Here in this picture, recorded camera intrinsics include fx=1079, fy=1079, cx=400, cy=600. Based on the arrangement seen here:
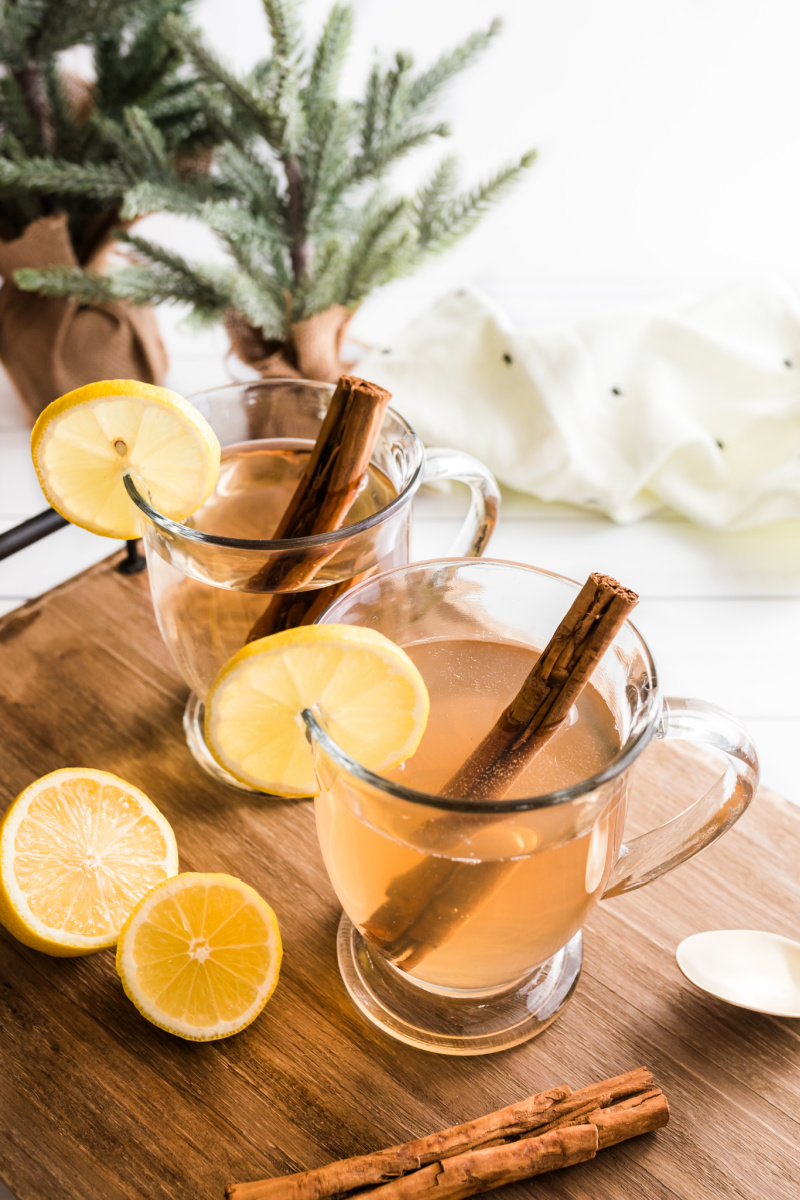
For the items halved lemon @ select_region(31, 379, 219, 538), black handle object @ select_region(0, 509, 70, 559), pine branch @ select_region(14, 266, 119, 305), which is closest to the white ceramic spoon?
halved lemon @ select_region(31, 379, 219, 538)

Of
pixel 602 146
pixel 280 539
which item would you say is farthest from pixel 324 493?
pixel 602 146

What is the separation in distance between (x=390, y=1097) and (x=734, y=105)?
199cm

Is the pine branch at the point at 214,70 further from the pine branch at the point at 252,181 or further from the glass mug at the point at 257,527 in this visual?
the glass mug at the point at 257,527

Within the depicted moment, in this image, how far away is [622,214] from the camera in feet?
7.07

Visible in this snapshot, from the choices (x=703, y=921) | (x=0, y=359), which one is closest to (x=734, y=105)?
(x=0, y=359)

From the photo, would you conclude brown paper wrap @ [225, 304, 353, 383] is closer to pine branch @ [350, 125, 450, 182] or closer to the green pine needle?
the green pine needle

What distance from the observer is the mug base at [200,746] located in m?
0.94

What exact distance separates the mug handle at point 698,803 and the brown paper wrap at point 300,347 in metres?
0.92

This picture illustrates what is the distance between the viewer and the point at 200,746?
974 millimetres

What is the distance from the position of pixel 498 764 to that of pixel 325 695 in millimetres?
130

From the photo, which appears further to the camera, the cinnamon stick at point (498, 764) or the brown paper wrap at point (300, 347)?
the brown paper wrap at point (300, 347)

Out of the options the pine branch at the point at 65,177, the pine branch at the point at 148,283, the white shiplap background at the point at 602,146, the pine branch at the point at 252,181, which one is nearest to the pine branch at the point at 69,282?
the pine branch at the point at 148,283

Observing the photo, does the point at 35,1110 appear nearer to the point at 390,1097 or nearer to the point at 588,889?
the point at 390,1097

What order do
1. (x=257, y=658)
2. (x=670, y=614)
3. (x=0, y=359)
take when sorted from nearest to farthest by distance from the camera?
(x=257, y=658) → (x=670, y=614) → (x=0, y=359)
